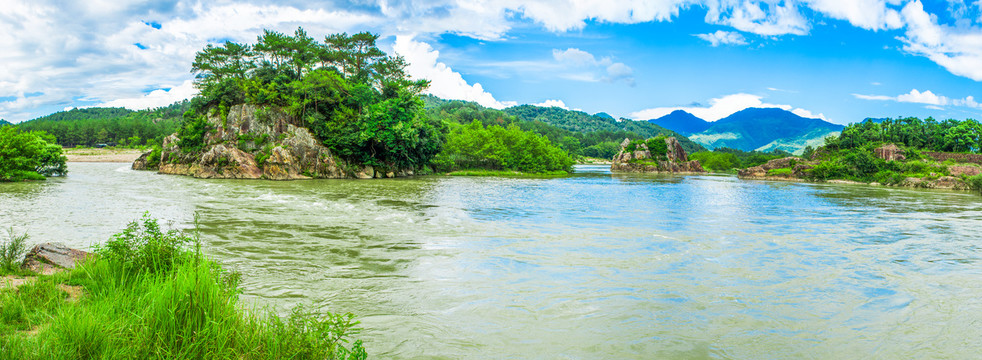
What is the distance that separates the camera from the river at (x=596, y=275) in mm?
7375

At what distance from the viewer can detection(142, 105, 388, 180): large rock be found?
46.2 m

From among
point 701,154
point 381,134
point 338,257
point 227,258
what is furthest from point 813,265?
point 701,154

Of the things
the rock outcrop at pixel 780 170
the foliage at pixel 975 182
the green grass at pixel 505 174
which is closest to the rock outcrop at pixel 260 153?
the green grass at pixel 505 174

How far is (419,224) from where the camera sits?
1888cm

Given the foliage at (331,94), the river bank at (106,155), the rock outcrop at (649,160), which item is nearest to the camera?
the foliage at (331,94)

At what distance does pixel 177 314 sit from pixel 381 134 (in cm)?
4835

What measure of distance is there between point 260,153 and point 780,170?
2775 inches

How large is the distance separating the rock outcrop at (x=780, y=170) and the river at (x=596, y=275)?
162ft

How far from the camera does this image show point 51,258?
8945 millimetres

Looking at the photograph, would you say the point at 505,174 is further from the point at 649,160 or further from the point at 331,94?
the point at 649,160

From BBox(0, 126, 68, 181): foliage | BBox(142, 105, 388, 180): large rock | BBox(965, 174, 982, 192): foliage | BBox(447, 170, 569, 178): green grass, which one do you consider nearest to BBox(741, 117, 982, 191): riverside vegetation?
BBox(965, 174, 982, 192): foliage

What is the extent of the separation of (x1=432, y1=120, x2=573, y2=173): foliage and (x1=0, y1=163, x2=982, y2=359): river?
161 feet

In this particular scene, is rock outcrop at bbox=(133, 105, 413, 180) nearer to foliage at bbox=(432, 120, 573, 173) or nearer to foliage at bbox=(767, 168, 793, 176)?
foliage at bbox=(432, 120, 573, 173)

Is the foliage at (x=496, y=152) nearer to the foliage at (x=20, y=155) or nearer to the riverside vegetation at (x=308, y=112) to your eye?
the riverside vegetation at (x=308, y=112)
